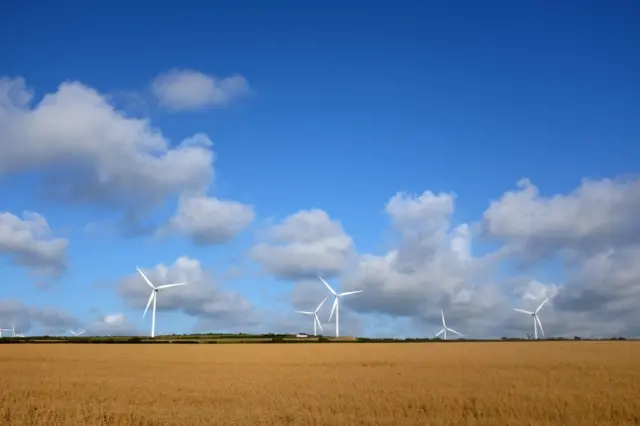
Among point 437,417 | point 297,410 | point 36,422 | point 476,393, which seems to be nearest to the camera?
point 36,422

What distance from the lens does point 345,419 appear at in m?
24.1

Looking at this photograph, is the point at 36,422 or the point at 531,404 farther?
the point at 531,404

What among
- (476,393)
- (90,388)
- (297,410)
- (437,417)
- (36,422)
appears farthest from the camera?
(90,388)

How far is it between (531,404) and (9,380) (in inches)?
1336

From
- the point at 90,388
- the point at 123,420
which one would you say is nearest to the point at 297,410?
the point at 123,420

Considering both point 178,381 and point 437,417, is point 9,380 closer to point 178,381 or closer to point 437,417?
point 178,381

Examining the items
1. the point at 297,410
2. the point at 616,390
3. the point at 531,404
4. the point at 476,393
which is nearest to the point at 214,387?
the point at 297,410

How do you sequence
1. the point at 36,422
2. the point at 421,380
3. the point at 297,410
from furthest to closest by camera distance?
the point at 421,380 → the point at 297,410 → the point at 36,422

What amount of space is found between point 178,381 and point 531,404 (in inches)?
927

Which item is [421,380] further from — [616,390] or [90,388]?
[90,388]

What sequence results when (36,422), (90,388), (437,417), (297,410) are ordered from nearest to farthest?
(36,422) → (437,417) → (297,410) → (90,388)

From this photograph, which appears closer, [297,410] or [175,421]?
[175,421]

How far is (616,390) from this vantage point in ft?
107

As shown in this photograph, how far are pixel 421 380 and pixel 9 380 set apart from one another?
27.4 m
